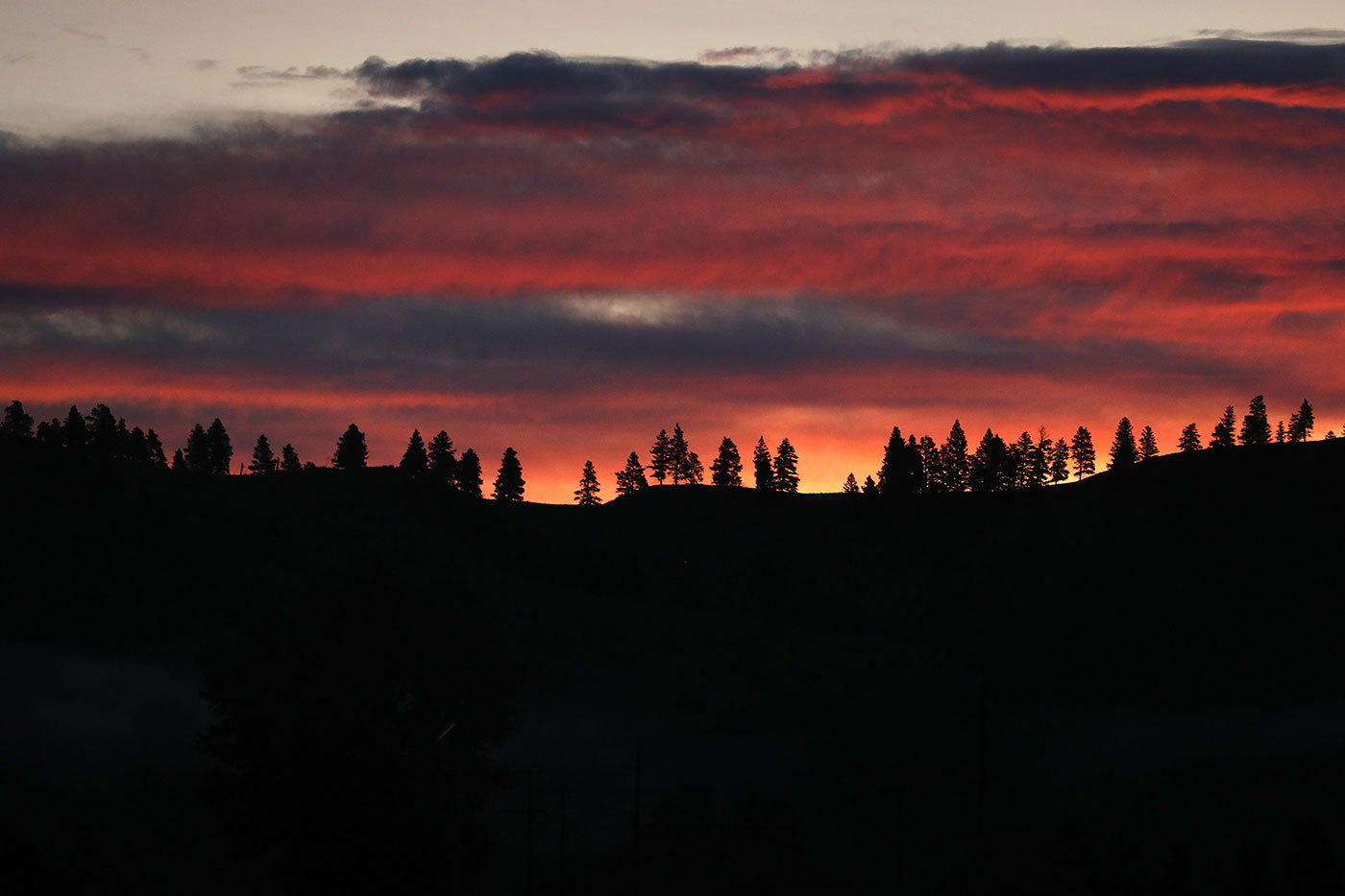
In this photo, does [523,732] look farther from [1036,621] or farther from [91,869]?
[1036,621]

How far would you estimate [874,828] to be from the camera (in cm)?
10506

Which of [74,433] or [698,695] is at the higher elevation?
[74,433]

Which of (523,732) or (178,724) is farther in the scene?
(523,732)

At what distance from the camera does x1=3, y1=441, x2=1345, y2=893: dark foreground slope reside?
60.5m

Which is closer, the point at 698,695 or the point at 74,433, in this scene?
the point at 698,695

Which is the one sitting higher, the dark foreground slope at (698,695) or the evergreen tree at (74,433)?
the evergreen tree at (74,433)

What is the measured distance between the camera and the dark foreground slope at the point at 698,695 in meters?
60.5

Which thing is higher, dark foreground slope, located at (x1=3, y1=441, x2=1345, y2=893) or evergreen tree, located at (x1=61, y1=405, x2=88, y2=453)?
evergreen tree, located at (x1=61, y1=405, x2=88, y2=453)

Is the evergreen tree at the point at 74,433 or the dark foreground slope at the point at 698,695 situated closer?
A: the dark foreground slope at the point at 698,695

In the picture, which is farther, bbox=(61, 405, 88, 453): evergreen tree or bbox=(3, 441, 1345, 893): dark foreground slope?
bbox=(61, 405, 88, 453): evergreen tree

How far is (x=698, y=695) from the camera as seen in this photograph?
13488 centimetres

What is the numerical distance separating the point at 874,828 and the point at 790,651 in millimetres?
43222

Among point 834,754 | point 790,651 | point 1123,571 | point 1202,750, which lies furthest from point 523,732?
point 1123,571

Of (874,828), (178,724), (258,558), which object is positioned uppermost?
(258,558)
